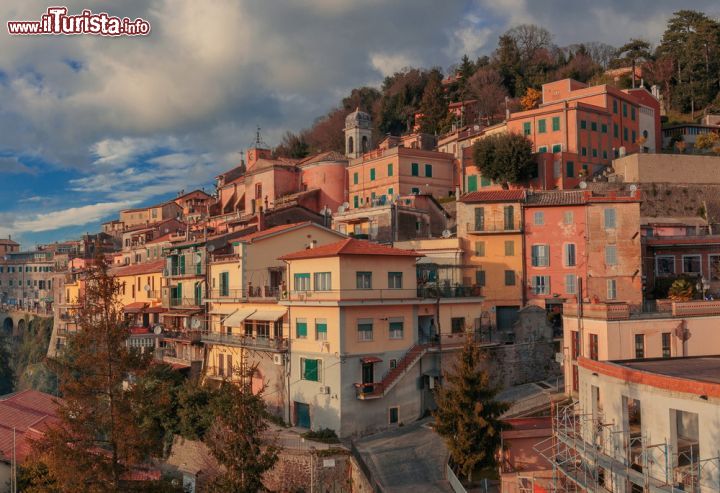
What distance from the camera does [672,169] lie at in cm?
4781

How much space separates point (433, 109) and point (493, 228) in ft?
150

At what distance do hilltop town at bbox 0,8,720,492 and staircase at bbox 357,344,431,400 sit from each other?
0.28 feet

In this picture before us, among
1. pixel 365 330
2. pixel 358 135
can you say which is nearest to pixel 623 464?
pixel 365 330

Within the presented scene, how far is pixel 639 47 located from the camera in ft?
267

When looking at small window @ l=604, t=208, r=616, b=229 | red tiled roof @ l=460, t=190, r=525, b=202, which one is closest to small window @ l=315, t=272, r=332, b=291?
red tiled roof @ l=460, t=190, r=525, b=202

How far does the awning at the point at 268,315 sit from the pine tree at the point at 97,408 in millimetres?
10170

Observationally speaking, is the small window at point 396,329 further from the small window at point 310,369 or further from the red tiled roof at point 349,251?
the small window at point 310,369

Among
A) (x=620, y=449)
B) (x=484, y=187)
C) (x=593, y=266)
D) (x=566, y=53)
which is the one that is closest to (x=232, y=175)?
(x=484, y=187)

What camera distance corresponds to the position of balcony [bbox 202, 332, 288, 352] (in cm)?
3166

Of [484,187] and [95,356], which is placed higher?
[484,187]

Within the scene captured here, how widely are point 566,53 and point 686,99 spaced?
28.5 metres

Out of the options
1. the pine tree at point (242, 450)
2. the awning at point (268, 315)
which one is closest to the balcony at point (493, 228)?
the awning at point (268, 315)

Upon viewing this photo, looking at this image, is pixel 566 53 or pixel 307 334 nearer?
pixel 307 334

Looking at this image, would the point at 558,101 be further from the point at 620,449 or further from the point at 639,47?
the point at 620,449
